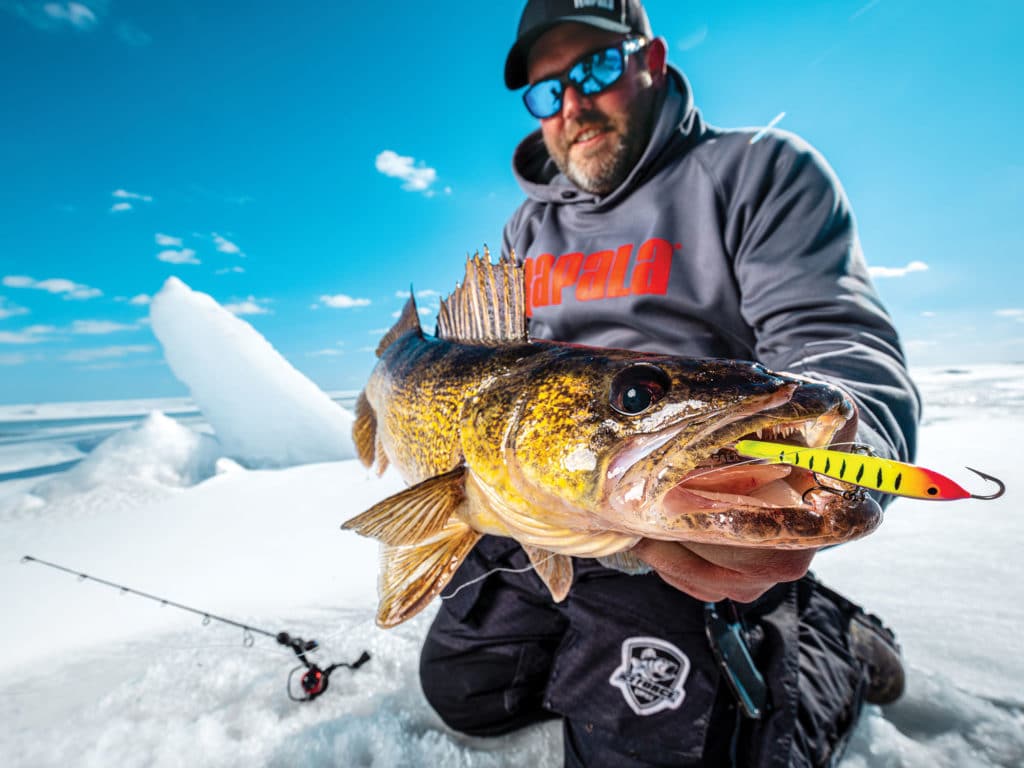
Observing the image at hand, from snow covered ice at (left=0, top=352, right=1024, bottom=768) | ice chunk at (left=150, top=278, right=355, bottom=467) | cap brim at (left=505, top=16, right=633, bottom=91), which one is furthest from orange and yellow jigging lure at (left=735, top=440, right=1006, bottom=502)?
ice chunk at (left=150, top=278, right=355, bottom=467)

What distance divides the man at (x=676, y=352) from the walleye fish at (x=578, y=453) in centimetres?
32

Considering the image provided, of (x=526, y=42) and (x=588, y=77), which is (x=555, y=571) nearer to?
(x=588, y=77)

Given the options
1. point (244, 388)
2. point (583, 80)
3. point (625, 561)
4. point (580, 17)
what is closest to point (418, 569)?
point (625, 561)

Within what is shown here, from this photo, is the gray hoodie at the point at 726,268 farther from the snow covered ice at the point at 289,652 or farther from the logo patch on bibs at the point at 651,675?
the logo patch on bibs at the point at 651,675

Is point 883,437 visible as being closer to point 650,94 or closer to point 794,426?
point 794,426

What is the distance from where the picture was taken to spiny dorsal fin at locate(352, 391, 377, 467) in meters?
3.09

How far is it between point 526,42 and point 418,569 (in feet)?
10.2

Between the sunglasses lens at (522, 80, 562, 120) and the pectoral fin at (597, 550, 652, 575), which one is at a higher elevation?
the sunglasses lens at (522, 80, 562, 120)

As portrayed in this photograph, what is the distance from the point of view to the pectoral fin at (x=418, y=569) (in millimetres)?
1459

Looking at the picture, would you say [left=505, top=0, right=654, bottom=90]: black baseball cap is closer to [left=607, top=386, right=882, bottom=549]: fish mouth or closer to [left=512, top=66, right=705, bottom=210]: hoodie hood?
[left=512, top=66, right=705, bottom=210]: hoodie hood

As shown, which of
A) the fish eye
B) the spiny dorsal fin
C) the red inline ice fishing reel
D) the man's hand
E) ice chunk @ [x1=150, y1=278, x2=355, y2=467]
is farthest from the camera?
ice chunk @ [x1=150, y1=278, x2=355, y2=467]

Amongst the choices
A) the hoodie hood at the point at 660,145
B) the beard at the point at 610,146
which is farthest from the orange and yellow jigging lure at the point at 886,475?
the beard at the point at 610,146

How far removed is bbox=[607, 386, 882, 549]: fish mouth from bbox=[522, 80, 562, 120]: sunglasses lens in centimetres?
258

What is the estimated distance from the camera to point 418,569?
152cm
